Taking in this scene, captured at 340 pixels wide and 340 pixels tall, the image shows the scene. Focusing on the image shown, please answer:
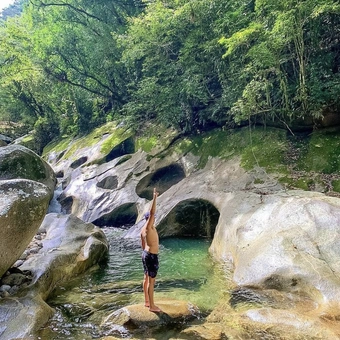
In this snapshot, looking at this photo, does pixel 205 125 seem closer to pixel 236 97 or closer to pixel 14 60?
pixel 236 97

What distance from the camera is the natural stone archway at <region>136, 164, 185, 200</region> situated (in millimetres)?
17625

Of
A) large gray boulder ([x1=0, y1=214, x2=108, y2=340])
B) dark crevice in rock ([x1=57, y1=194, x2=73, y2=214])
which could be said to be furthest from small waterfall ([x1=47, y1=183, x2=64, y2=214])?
large gray boulder ([x1=0, y1=214, x2=108, y2=340])

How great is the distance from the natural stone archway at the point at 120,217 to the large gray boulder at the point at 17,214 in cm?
877

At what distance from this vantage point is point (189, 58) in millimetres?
16656

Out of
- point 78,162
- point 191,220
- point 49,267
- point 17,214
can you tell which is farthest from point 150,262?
point 78,162

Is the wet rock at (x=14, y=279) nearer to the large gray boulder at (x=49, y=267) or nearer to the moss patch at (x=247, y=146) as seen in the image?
the large gray boulder at (x=49, y=267)

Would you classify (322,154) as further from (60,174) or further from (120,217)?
(60,174)

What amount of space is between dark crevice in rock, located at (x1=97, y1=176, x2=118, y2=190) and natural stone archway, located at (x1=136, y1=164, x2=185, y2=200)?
1.71m

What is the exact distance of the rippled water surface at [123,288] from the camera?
6164 millimetres

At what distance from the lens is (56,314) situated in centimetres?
659

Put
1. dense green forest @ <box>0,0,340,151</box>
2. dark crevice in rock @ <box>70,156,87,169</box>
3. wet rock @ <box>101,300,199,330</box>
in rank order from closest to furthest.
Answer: wet rock @ <box>101,300,199,330</box>
dense green forest @ <box>0,0,340,151</box>
dark crevice in rock @ <box>70,156,87,169</box>

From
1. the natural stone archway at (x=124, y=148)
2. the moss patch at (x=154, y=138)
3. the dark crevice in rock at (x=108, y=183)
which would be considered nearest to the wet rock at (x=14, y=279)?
the dark crevice in rock at (x=108, y=183)

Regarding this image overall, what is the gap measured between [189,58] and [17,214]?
1222 cm

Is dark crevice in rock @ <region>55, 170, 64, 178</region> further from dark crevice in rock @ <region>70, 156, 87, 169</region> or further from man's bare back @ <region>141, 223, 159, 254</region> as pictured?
man's bare back @ <region>141, 223, 159, 254</region>
